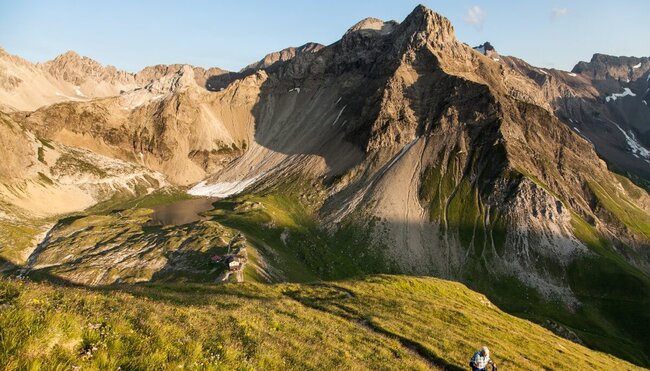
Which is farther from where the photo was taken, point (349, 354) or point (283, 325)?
point (283, 325)

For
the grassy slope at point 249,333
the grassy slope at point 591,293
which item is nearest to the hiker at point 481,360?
the grassy slope at point 249,333

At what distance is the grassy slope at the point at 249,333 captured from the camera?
35.1ft

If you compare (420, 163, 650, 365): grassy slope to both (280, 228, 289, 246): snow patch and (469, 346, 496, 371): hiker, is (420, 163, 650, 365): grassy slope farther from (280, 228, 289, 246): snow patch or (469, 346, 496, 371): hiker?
(469, 346, 496, 371): hiker

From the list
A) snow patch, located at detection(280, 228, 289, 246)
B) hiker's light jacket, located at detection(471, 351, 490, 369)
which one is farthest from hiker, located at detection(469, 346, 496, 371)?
snow patch, located at detection(280, 228, 289, 246)

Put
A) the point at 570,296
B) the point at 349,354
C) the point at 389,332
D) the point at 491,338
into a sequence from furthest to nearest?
the point at 570,296, the point at 491,338, the point at 389,332, the point at 349,354

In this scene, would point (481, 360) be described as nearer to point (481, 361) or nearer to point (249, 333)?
point (481, 361)

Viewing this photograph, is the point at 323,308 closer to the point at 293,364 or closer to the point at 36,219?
the point at 293,364

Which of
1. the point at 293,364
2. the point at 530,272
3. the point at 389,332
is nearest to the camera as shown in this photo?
the point at 293,364

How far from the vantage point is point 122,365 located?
36.1ft

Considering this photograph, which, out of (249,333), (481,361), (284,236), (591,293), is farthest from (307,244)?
(249,333)

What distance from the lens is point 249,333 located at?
20750mm

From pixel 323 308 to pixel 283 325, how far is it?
17.7 m

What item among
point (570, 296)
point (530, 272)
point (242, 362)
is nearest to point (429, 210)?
point (530, 272)

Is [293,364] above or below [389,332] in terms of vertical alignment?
above
